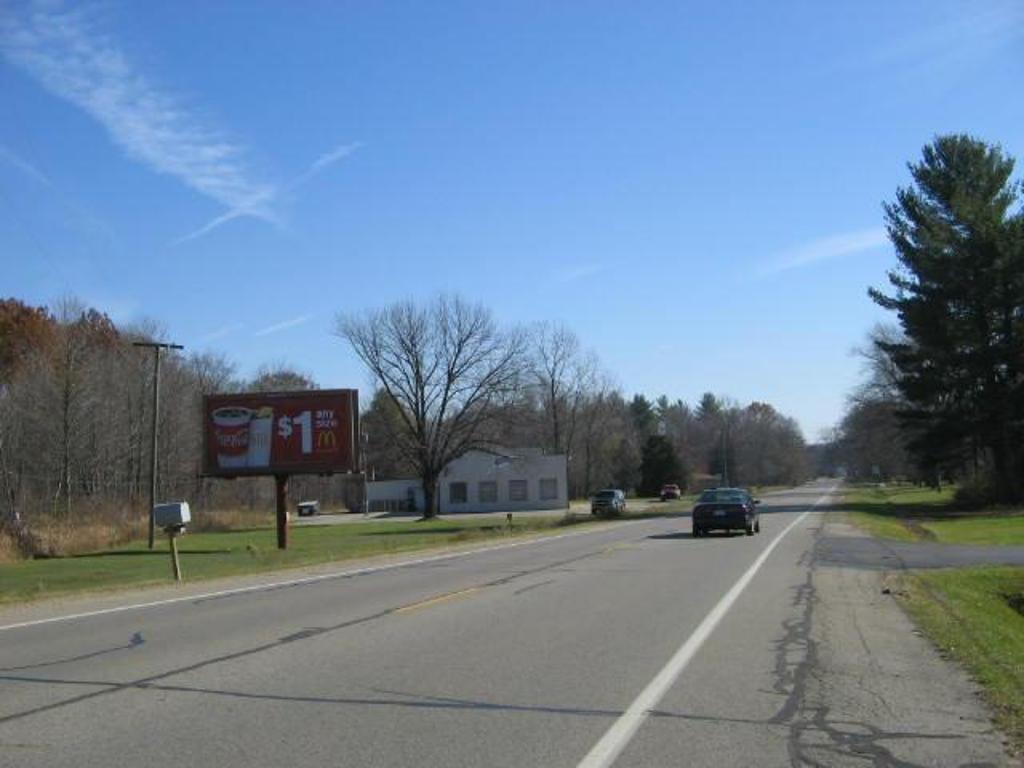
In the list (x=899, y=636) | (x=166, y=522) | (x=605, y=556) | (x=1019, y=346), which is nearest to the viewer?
(x=899, y=636)

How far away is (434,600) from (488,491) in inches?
3219

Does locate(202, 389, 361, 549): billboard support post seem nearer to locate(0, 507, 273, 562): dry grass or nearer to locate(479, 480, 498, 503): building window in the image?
locate(0, 507, 273, 562): dry grass

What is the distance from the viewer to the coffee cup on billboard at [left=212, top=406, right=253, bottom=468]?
39.5 meters

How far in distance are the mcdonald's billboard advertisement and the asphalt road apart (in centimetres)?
2300

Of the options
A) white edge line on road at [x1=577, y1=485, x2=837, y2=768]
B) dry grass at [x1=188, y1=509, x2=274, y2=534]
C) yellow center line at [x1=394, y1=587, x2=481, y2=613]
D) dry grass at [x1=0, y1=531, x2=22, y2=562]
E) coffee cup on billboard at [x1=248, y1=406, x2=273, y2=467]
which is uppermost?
coffee cup on billboard at [x1=248, y1=406, x2=273, y2=467]

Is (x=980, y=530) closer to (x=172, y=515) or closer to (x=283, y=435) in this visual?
(x=283, y=435)

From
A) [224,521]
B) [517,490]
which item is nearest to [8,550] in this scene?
[224,521]

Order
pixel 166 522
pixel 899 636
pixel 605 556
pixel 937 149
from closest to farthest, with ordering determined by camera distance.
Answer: pixel 899 636 < pixel 166 522 < pixel 605 556 < pixel 937 149

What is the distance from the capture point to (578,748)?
21.0ft

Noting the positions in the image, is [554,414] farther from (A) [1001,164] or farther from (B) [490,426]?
(A) [1001,164]

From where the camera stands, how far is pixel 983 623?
1294 centimetres

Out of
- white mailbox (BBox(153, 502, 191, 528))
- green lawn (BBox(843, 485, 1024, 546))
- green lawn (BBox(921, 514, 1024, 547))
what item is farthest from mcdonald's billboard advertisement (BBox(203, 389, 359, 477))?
green lawn (BBox(921, 514, 1024, 547))

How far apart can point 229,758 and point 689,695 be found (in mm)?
3724

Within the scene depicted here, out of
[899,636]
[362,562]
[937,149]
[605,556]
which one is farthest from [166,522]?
[937,149]
